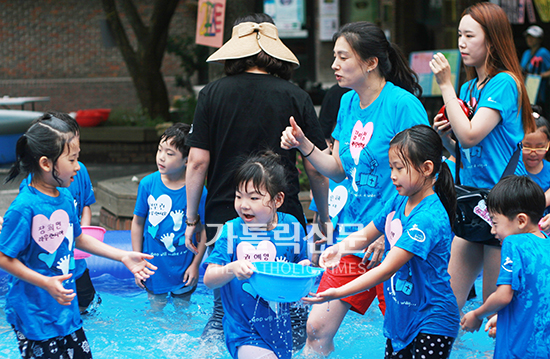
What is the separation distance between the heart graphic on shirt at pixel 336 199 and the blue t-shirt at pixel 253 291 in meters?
0.50

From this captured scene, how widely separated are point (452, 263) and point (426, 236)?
81 cm

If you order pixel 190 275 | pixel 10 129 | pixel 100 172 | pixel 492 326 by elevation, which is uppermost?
pixel 492 326

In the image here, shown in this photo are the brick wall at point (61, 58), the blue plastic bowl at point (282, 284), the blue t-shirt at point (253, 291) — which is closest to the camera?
the blue plastic bowl at point (282, 284)

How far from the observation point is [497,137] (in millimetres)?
3039

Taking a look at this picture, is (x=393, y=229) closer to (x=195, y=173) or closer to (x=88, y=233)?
(x=195, y=173)

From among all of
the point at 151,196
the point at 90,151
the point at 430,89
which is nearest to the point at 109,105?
the point at 90,151

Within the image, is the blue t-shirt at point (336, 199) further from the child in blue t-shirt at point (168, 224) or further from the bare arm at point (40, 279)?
the bare arm at point (40, 279)

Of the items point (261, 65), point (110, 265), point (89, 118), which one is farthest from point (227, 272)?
point (89, 118)

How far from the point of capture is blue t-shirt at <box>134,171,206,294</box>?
3824mm

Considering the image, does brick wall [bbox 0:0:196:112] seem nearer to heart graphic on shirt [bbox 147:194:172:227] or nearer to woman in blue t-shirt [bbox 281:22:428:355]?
heart graphic on shirt [bbox 147:194:172:227]

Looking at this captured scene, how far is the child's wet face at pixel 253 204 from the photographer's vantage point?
8.93ft

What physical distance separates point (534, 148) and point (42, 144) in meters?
2.90

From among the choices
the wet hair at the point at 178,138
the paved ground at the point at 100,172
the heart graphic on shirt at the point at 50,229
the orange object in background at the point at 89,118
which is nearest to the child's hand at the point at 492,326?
the heart graphic on shirt at the point at 50,229

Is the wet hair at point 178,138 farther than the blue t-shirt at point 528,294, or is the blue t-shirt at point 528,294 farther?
the wet hair at point 178,138
